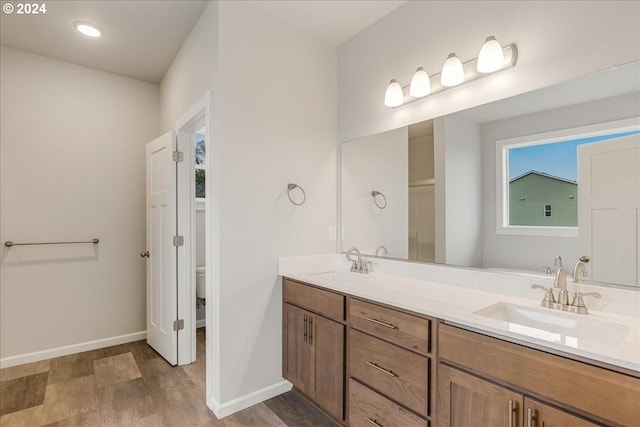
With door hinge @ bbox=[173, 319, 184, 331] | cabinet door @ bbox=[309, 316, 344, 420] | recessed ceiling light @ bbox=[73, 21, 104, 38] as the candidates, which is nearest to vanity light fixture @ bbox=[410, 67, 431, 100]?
cabinet door @ bbox=[309, 316, 344, 420]

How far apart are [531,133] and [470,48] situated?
1.88 feet

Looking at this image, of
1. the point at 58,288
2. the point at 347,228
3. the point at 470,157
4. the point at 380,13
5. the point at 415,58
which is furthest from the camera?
the point at 58,288

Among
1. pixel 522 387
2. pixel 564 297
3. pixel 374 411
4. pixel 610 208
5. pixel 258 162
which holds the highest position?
pixel 258 162

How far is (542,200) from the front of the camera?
155 cm

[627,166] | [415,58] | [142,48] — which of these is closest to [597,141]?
[627,166]

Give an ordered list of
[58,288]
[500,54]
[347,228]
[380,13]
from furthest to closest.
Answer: [58,288]
[347,228]
[380,13]
[500,54]

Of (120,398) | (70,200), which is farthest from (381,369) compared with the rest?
(70,200)

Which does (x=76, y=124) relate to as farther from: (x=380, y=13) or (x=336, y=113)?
(x=380, y=13)

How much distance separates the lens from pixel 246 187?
2.13m

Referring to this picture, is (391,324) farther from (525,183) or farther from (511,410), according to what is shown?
(525,183)

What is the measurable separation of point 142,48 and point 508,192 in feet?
9.56

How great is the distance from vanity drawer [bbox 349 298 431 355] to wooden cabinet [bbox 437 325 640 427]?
9 cm

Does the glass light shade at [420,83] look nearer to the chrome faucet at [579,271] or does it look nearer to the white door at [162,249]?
the chrome faucet at [579,271]

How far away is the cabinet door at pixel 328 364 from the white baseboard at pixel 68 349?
2.23 meters
